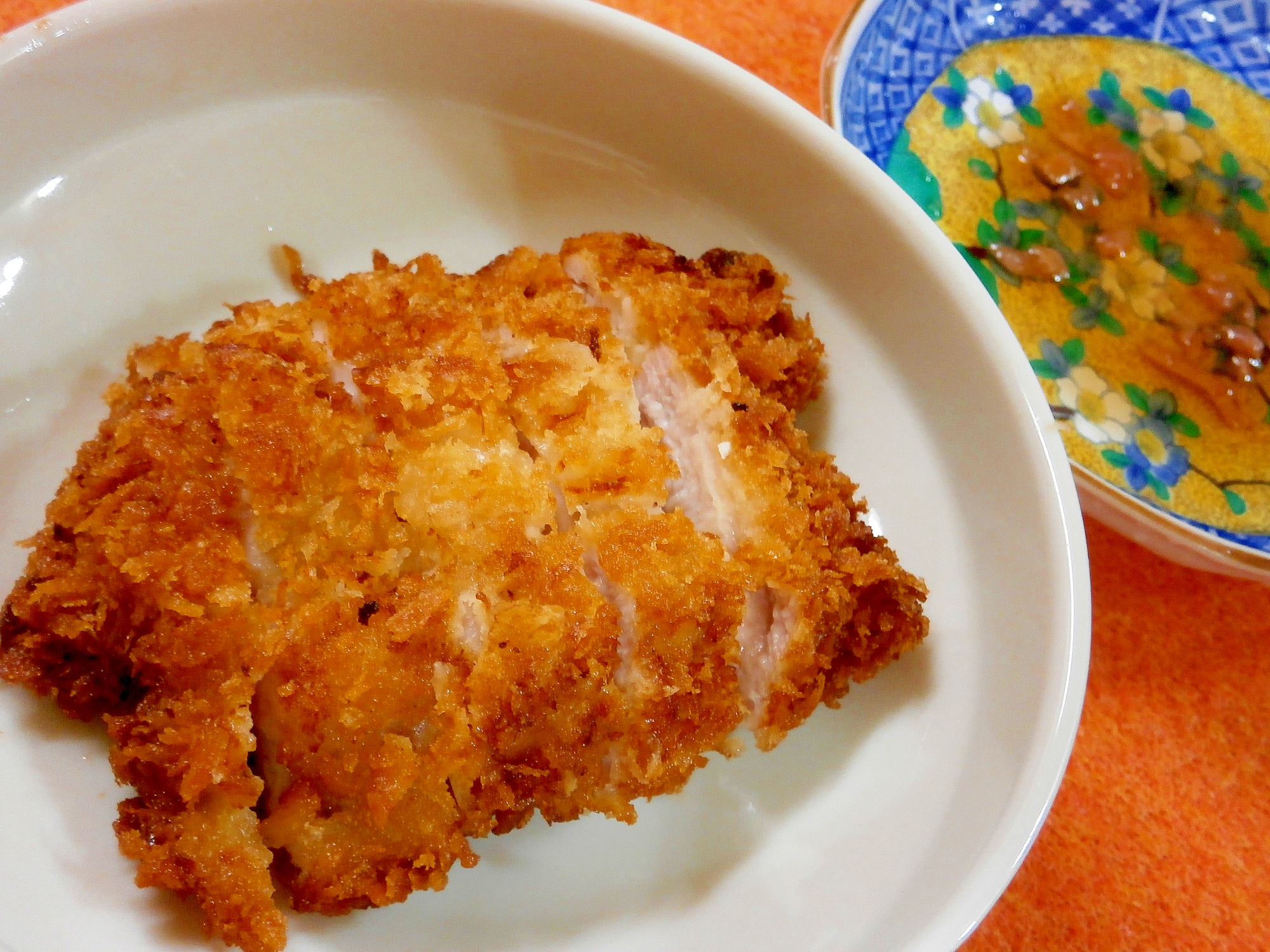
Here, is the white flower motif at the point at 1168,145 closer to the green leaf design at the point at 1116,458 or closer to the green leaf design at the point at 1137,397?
the green leaf design at the point at 1137,397

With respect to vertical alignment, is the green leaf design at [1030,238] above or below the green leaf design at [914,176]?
below

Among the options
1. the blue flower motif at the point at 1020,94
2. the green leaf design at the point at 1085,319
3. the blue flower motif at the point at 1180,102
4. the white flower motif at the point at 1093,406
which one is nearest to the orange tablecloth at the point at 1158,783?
the white flower motif at the point at 1093,406

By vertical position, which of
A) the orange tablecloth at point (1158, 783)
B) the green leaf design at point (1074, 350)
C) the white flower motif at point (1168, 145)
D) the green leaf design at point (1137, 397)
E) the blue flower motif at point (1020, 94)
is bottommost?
the orange tablecloth at point (1158, 783)

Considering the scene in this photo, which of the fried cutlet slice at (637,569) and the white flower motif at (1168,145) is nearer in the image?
the fried cutlet slice at (637,569)

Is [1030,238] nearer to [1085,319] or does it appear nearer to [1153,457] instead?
[1085,319]

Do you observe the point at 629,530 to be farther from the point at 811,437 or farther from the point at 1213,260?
the point at 1213,260

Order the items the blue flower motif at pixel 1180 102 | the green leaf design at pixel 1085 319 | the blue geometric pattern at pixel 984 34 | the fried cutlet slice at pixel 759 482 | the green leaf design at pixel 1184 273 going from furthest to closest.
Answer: the blue flower motif at pixel 1180 102
the green leaf design at pixel 1184 273
the green leaf design at pixel 1085 319
the blue geometric pattern at pixel 984 34
the fried cutlet slice at pixel 759 482
